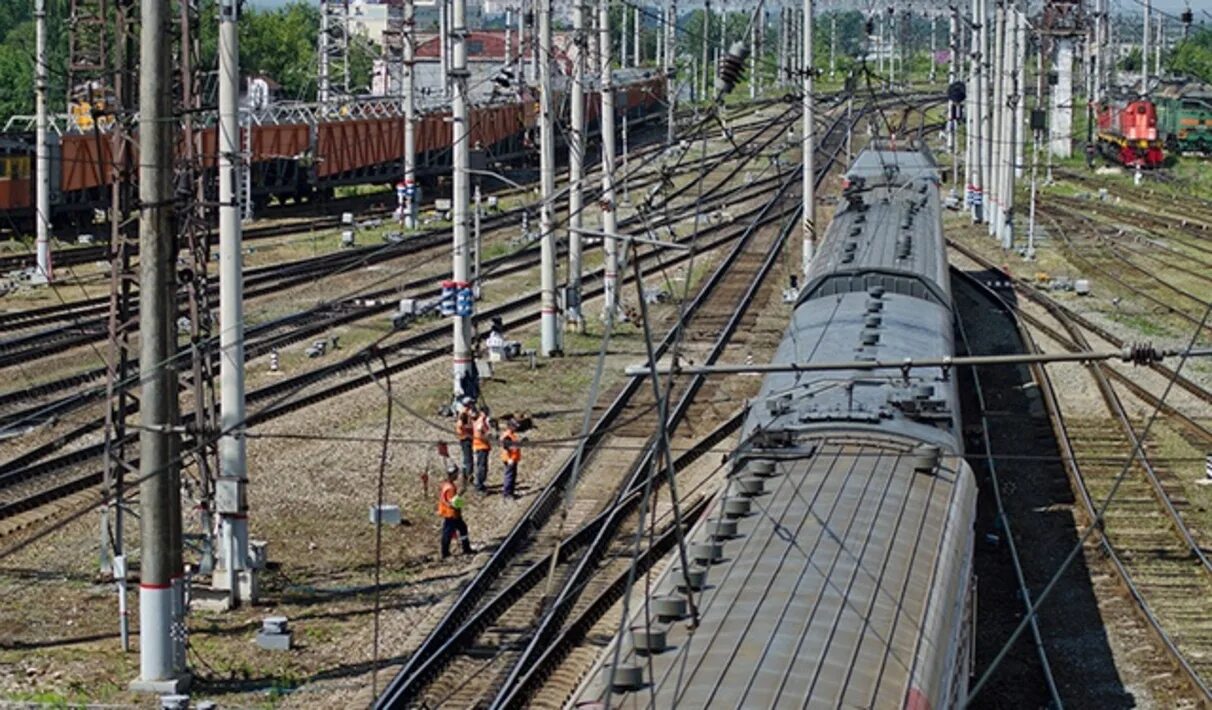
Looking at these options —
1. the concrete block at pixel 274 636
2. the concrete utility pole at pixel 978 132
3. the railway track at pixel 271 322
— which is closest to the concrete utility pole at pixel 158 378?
the concrete block at pixel 274 636

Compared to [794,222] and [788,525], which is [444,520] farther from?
[794,222]

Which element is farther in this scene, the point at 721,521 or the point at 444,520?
the point at 444,520

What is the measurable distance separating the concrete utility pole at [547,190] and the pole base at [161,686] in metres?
15.1

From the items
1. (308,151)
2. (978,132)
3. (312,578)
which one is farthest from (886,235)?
(308,151)

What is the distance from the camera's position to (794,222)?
55219 millimetres

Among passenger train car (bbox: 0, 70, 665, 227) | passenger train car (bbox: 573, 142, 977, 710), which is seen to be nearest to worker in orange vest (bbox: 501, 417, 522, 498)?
passenger train car (bbox: 573, 142, 977, 710)

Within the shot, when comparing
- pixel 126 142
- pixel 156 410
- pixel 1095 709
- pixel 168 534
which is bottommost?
pixel 1095 709

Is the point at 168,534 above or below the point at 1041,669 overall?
above

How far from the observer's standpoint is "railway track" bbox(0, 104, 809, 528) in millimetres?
24469

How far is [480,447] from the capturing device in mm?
25672

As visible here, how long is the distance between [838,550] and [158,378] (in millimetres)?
6231

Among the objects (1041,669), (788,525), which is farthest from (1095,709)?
(788,525)

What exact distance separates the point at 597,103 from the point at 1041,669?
205 ft

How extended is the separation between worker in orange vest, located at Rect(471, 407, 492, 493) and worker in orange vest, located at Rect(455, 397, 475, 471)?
0.10 metres
